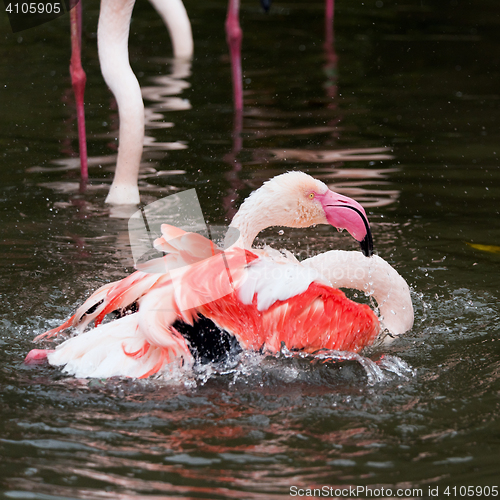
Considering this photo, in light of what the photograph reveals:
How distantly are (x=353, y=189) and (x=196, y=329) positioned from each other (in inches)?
101

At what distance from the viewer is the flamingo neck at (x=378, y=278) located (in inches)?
141

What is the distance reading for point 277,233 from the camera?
4.92 meters

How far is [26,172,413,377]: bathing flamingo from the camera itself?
3.09 metres

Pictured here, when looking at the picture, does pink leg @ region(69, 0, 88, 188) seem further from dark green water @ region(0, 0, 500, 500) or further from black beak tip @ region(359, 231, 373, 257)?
black beak tip @ region(359, 231, 373, 257)

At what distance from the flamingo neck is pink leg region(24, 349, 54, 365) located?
115 cm

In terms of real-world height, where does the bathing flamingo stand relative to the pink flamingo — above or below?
below

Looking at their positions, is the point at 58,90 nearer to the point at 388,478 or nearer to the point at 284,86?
the point at 284,86

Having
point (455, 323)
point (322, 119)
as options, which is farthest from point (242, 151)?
point (455, 323)

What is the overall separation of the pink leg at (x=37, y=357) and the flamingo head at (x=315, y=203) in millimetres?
1102

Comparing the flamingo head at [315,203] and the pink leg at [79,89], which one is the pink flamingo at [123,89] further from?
the flamingo head at [315,203]

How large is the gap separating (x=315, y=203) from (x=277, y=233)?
137 centimetres

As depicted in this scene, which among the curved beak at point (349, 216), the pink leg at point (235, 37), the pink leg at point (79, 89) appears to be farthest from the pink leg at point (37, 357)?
the pink leg at point (235, 37)

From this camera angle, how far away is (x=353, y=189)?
545 centimetres

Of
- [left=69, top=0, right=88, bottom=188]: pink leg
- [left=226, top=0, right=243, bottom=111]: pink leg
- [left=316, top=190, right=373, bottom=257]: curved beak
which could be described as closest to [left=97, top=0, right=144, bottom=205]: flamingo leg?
[left=69, top=0, right=88, bottom=188]: pink leg
